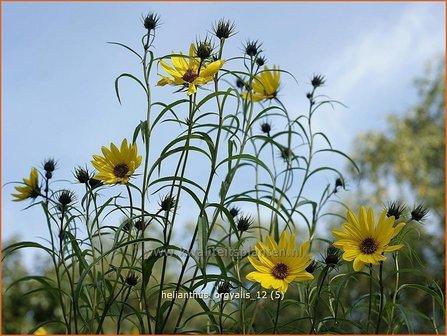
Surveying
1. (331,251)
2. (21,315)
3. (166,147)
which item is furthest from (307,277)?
(21,315)

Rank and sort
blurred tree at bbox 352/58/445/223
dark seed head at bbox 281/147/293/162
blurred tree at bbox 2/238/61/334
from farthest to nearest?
blurred tree at bbox 352/58/445/223
blurred tree at bbox 2/238/61/334
dark seed head at bbox 281/147/293/162

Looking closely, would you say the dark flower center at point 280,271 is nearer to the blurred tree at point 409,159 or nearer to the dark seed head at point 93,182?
the dark seed head at point 93,182

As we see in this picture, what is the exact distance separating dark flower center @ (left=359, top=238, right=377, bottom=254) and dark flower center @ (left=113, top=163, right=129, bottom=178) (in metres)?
0.53

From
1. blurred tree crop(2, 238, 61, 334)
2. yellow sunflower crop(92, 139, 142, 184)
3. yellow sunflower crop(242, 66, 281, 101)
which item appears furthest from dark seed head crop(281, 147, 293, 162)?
blurred tree crop(2, 238, 61, 334)

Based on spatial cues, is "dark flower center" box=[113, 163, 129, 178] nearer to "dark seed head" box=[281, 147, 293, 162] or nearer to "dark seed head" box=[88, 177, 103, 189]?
"dark seed head" box=[88, 177, 103, 189]

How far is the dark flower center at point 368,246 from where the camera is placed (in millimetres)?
1290

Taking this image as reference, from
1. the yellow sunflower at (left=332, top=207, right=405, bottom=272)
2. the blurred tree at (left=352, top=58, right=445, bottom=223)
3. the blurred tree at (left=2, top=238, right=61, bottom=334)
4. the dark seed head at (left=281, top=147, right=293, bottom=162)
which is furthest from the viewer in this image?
the blurred tree at (left=352, top=58, right=445, bottom=223)

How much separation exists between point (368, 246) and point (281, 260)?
Result: 0.19 metres

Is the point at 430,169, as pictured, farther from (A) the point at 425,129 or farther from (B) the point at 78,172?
(B) the point at 78,172

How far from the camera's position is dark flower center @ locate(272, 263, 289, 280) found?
1338 millimetres

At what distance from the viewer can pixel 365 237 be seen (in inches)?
51.6

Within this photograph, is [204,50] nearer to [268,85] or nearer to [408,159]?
[268,85]

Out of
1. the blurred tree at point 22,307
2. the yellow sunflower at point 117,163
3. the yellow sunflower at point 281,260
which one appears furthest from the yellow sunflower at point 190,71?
the blurred tree at point 22,307

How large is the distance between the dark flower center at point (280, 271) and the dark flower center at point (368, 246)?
17cm
